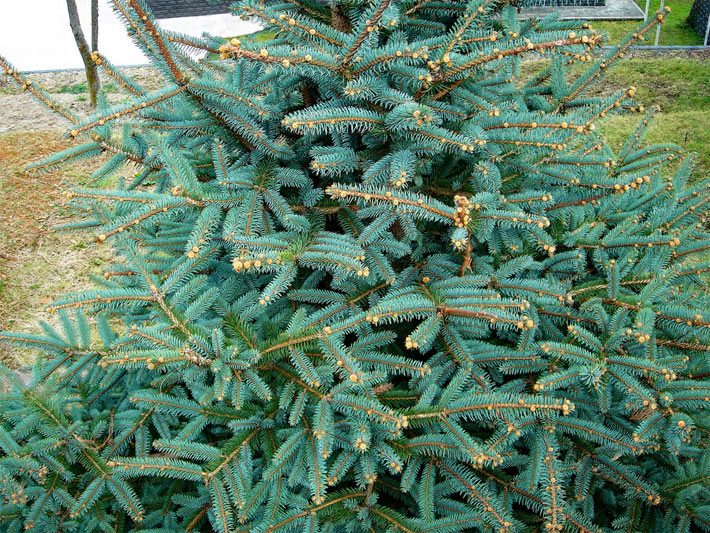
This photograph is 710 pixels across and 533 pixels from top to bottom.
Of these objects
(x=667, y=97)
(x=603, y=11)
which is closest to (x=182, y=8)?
(x=603, y=11)

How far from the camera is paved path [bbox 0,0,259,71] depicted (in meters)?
10.2

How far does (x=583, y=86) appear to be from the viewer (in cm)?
268

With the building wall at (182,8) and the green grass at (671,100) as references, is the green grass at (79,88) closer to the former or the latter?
the building wall at (182,8)

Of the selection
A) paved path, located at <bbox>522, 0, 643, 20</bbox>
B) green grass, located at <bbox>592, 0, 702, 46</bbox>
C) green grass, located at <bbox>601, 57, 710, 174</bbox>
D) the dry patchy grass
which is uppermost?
paved path, located at <bbox>522, 0, 643, 20</bbox>

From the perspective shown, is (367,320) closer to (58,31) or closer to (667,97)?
(667,97)

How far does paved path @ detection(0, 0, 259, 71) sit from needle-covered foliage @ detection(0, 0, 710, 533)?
26.8 ft

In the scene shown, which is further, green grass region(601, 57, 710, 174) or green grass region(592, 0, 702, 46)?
green grass region(592, 0, 702, 46)

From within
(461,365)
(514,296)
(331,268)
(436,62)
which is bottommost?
(461,365)

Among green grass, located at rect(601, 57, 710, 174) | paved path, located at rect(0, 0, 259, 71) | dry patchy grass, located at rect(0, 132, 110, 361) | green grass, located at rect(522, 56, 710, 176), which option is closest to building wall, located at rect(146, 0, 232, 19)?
paved path, located at rect(0, 0, 259, 71)

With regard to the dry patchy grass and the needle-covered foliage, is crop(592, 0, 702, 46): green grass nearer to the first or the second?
the dry patchy grass

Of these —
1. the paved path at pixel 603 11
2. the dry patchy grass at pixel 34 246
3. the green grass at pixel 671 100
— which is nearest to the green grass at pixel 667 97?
the green grass at pixel 671 100

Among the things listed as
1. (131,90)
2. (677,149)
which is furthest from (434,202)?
(677,149)

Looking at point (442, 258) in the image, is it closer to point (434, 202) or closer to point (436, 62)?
point (434, 202)

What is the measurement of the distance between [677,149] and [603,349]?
1.39m
